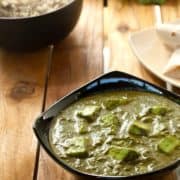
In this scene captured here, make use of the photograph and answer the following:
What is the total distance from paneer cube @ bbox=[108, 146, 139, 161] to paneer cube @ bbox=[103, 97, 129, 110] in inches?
5.3

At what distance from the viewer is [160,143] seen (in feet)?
2.82

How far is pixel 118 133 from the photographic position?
0.89 metres

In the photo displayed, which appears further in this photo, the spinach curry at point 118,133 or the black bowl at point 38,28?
the black bowl at point 38,28

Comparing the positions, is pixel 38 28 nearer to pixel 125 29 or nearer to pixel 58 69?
pixel 58 69

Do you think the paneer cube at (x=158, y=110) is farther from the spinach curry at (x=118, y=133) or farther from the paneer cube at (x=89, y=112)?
the paneer cube at (x=89, y=112)

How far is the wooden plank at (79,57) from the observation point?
1140mm

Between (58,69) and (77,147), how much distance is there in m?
0.39

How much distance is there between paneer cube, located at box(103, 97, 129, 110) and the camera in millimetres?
967

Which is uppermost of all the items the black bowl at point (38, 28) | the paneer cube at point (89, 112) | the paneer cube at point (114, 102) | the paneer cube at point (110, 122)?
the black bowl at point (38, 28)

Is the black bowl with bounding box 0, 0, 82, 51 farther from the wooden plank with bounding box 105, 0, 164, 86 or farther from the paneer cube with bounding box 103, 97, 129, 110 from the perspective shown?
the paneer cube with bounding box 103, 97, 129, 110

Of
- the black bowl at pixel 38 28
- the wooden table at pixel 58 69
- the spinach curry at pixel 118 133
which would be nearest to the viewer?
the spinach curry at pixel 118 133

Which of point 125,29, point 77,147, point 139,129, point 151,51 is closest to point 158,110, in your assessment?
point 139,129

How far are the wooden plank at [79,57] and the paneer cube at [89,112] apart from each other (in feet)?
0.35

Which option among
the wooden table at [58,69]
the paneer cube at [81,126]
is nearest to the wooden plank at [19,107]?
the wooden table at [58,69]
